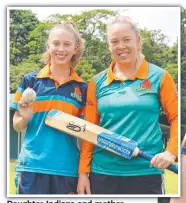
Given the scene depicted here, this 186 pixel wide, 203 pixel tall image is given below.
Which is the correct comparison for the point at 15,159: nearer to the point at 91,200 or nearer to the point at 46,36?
the point at 91,200

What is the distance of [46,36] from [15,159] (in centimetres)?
85

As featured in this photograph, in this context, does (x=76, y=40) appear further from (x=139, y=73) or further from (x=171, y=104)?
(x=171, y=104)

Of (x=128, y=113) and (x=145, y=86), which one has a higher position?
(x=145, y=86)

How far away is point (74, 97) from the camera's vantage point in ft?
10.2

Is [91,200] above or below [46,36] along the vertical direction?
below

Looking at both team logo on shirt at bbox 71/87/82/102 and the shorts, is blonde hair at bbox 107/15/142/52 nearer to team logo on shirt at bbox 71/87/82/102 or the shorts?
team logo on shirt at bbox 71/87/82/102

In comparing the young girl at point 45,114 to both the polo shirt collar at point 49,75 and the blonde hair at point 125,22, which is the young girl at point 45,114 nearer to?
the polo shirt collar at point 49,75

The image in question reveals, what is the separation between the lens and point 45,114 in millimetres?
3090

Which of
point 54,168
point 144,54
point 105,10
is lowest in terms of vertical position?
point 54,168

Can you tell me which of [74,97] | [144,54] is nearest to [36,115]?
[74,97]

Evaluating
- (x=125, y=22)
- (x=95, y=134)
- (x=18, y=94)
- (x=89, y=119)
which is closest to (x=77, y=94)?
(x=89, y=119)

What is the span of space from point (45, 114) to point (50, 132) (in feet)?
0.41

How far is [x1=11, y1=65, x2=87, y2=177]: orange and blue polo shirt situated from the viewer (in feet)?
10.1

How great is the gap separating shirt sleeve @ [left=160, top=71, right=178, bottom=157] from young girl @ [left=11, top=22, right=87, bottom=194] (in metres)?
0.53
